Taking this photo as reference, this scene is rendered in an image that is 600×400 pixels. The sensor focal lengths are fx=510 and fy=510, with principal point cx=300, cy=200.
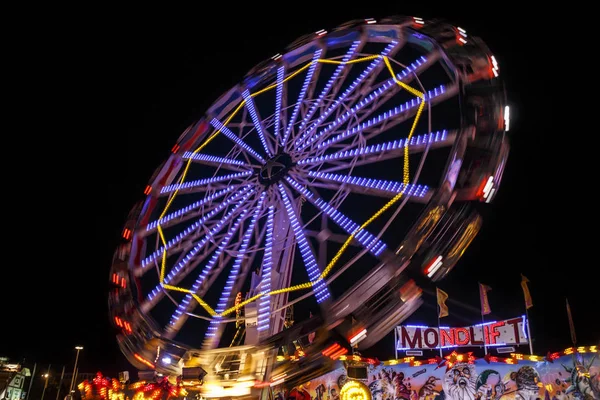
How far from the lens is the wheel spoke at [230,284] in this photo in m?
11.9

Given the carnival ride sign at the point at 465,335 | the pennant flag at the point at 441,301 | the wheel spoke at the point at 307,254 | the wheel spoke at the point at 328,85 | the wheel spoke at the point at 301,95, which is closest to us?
the wheel spoke at the point at 307,254

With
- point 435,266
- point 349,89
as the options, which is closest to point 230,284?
point 435,266

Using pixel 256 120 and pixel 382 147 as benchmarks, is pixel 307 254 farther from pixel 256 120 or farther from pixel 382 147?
pixel 256 120

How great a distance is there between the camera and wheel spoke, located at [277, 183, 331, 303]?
9922mm

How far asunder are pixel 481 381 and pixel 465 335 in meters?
2.60

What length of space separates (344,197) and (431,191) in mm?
2390

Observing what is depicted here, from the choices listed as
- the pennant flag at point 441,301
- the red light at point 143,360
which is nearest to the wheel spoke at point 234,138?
the red light at point 143,360

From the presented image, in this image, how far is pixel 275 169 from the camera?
13867 mm

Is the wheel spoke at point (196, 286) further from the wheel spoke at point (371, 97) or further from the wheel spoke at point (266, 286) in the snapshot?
the wheel spoke at point (371, 97)

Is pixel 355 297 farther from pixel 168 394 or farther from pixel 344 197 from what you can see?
pixel 168 394

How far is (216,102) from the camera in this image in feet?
54.0

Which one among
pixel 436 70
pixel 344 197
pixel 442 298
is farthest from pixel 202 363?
pixel 442 298

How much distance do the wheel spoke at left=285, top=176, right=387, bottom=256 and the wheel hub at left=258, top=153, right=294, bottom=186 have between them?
0.37 metres

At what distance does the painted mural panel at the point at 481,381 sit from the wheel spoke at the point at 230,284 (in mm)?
3902
